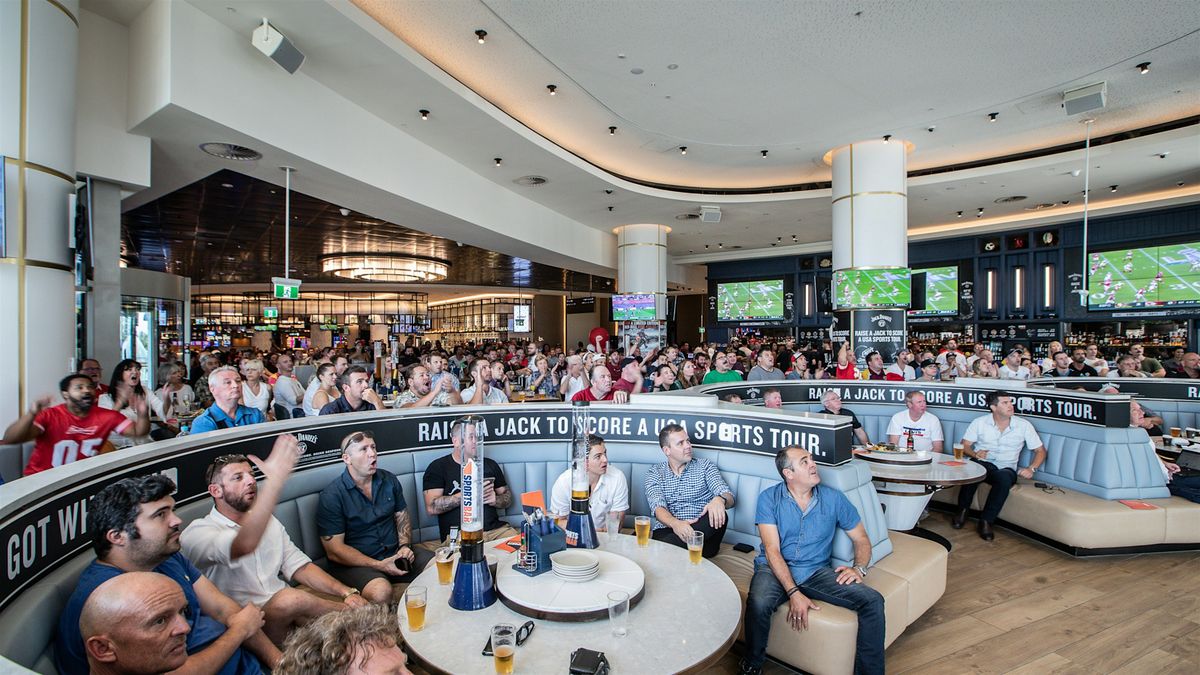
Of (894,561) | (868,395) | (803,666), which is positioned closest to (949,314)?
(868,395)

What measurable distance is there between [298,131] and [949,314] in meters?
13.8

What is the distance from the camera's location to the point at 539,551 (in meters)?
2.19

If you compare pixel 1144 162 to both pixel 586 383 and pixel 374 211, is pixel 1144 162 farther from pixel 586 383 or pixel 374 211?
pixel 374 211

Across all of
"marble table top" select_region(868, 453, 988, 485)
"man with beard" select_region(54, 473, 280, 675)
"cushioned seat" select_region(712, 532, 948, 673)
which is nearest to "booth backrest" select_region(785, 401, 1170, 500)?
"marble table top" select_region(868, 453, 988, 485)

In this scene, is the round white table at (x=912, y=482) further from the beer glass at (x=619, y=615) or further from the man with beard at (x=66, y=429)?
the man with beard at (x=66, y=429)

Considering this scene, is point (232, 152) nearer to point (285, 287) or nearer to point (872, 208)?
point (285, 287)

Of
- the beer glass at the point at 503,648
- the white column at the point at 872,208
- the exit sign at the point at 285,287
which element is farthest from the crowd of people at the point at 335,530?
the white column at the point at 872,208

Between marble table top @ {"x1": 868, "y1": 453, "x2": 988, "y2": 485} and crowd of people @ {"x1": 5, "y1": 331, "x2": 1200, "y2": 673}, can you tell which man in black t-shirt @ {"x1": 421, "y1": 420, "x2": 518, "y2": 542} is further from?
marble table top @ {"x1": 868, "y1": 453, "x2": 988, "y2": 485}

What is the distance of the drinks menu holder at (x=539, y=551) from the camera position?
2.17m

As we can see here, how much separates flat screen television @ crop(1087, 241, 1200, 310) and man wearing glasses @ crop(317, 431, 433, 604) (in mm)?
13849

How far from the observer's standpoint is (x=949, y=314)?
13.5 metres

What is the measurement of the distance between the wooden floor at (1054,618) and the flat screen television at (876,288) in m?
4.37

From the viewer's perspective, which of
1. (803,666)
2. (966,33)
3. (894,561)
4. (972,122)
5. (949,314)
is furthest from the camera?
(949,314)

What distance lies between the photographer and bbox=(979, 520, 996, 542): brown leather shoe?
4.52m
